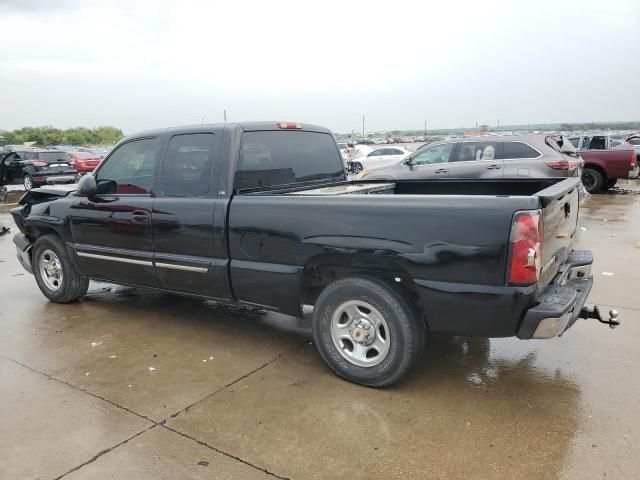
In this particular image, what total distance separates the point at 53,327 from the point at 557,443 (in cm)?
428

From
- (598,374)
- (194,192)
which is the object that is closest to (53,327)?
(194,192)

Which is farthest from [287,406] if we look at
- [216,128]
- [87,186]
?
[87,186]

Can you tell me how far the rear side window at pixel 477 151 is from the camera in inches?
420

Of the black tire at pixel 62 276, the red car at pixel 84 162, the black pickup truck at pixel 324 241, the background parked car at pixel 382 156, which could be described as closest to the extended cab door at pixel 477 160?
the black pickup truck at pixel 324 241

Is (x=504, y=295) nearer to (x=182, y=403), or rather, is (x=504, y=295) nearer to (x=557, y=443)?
(x=557, y=443)

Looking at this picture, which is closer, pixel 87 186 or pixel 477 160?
pixel 87 186

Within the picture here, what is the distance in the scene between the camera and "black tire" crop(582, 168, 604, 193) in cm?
1479

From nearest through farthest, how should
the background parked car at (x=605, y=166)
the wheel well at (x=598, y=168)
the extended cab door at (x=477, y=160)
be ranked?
the extended cab door at (x=477, y=160), the background parked car at (x=605, y=166), the wheel well at (x=598, y=168)

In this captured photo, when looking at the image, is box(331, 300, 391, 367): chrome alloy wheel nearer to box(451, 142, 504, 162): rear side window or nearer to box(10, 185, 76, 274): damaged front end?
box(10, 185, 76, 274): damaged front end

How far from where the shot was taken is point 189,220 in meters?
4.11

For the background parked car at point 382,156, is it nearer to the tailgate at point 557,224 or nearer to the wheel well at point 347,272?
the tailgate at point 557,224

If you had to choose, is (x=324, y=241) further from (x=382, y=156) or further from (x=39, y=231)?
(x=382, y=156)

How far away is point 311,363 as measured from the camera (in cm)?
390

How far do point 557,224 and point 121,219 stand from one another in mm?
3549
